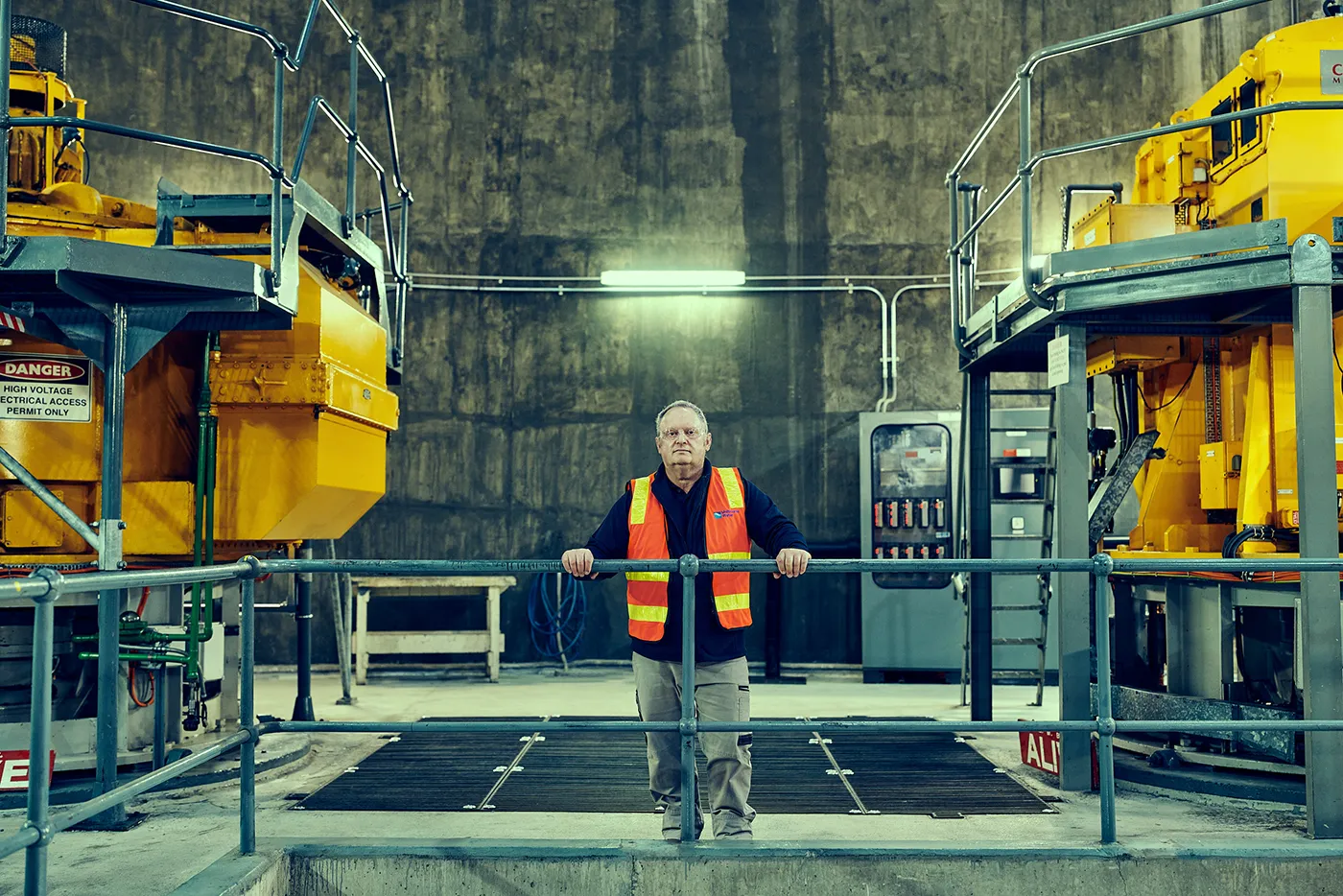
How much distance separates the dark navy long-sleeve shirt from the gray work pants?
0.07 metres

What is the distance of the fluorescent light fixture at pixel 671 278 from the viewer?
10820mm

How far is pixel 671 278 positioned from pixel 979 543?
472cm

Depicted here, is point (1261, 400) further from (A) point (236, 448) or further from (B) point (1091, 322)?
(A) point (236, 448)

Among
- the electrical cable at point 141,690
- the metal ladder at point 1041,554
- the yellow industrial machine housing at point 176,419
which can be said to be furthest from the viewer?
the metal ladder at point 1041,554

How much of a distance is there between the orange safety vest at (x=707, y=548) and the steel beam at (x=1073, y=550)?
218 centimetres

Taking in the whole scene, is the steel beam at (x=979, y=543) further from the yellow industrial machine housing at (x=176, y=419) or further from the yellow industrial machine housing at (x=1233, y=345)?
the yellow industrial machine housing at (x=176, y=419)

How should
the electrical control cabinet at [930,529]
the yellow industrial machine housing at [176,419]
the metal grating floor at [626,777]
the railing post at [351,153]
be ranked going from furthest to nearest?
the electrical control cabinet at [930,529]
the railing post at [351,153]
the yellow industrial machine housing at [176,419]
the metal grating floor at [626,777]

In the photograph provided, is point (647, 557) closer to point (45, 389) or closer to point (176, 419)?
point (176, 419)

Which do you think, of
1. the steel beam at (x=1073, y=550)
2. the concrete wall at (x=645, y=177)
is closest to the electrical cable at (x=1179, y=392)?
the steel beam at (x=1073, y=550)

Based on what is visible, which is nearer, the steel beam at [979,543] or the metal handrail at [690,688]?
the metal handrail at [690,688]

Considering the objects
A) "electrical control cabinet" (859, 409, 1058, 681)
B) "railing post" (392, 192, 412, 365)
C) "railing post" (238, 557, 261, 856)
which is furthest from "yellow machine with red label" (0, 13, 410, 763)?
"electrical control cabinet" (859, 409, 1058, 681)

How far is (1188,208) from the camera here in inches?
264

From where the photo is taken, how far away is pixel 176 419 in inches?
234

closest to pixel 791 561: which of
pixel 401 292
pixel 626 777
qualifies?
pixel 626 777
